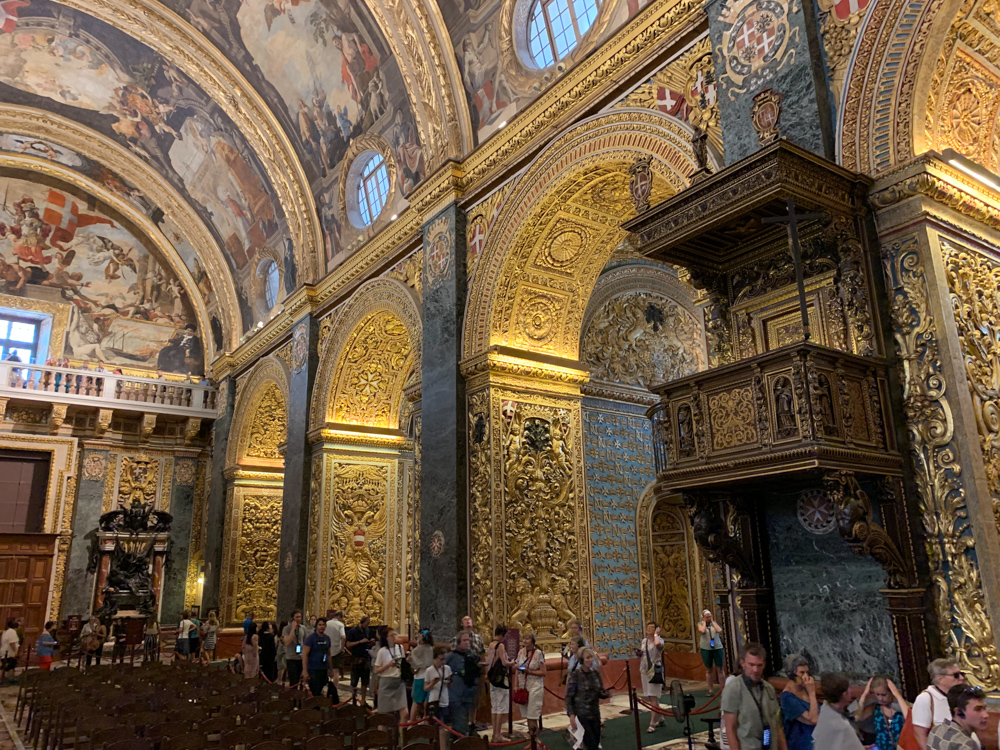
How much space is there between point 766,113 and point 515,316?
5024mm

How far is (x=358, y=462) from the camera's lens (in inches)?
632

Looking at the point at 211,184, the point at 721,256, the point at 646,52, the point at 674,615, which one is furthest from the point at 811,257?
the point at 211,184

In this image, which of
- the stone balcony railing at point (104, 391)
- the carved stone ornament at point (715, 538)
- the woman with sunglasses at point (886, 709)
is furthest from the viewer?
the stone balcony railing at point (104, 391)

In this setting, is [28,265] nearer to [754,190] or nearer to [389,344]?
[389,344]

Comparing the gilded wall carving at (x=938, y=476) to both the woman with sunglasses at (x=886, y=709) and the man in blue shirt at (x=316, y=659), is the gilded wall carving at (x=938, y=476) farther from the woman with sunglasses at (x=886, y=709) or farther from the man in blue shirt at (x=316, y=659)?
the man in blue shirt at (x=316, y=659)

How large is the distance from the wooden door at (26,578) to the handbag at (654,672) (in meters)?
16.5

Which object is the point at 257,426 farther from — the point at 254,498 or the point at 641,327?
the point at 641,327

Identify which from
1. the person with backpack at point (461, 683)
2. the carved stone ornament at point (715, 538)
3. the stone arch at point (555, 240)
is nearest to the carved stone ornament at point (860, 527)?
the carved stone ornament at point (715, 538)

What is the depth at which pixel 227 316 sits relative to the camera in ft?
71.6

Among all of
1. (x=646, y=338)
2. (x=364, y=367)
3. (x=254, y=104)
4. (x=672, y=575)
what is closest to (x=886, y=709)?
(x=672, y=575)

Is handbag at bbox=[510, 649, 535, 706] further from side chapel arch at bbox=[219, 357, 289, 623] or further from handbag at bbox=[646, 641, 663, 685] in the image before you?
side chapel arch at bbox=[219, 357, 289, 623]

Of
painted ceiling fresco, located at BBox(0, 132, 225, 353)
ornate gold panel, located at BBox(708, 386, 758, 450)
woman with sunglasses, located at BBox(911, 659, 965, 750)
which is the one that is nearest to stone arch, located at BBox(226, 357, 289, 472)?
painted ceiling fresco, located at BBox(0, 132, 225, 353)

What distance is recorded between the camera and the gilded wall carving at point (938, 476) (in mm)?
5199

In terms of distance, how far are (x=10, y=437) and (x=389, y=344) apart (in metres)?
11.8
